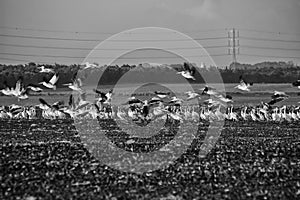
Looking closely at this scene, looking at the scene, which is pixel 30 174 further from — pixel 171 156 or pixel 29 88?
pixel 29 88

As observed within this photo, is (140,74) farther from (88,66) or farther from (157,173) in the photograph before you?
(157,173)

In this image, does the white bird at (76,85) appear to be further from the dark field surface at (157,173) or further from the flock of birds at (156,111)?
the dark field surface at (157,173)

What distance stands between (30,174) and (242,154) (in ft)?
18.3

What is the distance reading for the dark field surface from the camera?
10.0 metres

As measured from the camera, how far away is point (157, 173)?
39.9 ft

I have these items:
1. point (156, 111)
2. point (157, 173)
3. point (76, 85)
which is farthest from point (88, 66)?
point (157, 173)

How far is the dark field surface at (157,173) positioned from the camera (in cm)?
1003

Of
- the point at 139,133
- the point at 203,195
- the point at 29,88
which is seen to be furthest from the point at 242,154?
the point at 29,88

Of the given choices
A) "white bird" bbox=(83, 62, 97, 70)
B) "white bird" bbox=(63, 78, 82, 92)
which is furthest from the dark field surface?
"white bird" bbox=(83, 62, 97, 70)

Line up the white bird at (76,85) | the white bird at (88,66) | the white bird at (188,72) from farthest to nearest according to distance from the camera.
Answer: the white bird at (88,66) < the white bird at (76,85) < the white bird at (188,72)

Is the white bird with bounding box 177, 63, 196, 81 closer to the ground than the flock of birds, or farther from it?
farther from it

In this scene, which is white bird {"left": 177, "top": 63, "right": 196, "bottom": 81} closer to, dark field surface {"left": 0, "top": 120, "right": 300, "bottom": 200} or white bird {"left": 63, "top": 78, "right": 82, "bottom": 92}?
white bird {"left": 63, "top": 78, "right": 82, "bottom": 92}

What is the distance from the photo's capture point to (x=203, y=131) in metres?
23.2

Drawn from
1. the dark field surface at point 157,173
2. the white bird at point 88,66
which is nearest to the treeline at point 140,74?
the white bird at point 88,66
